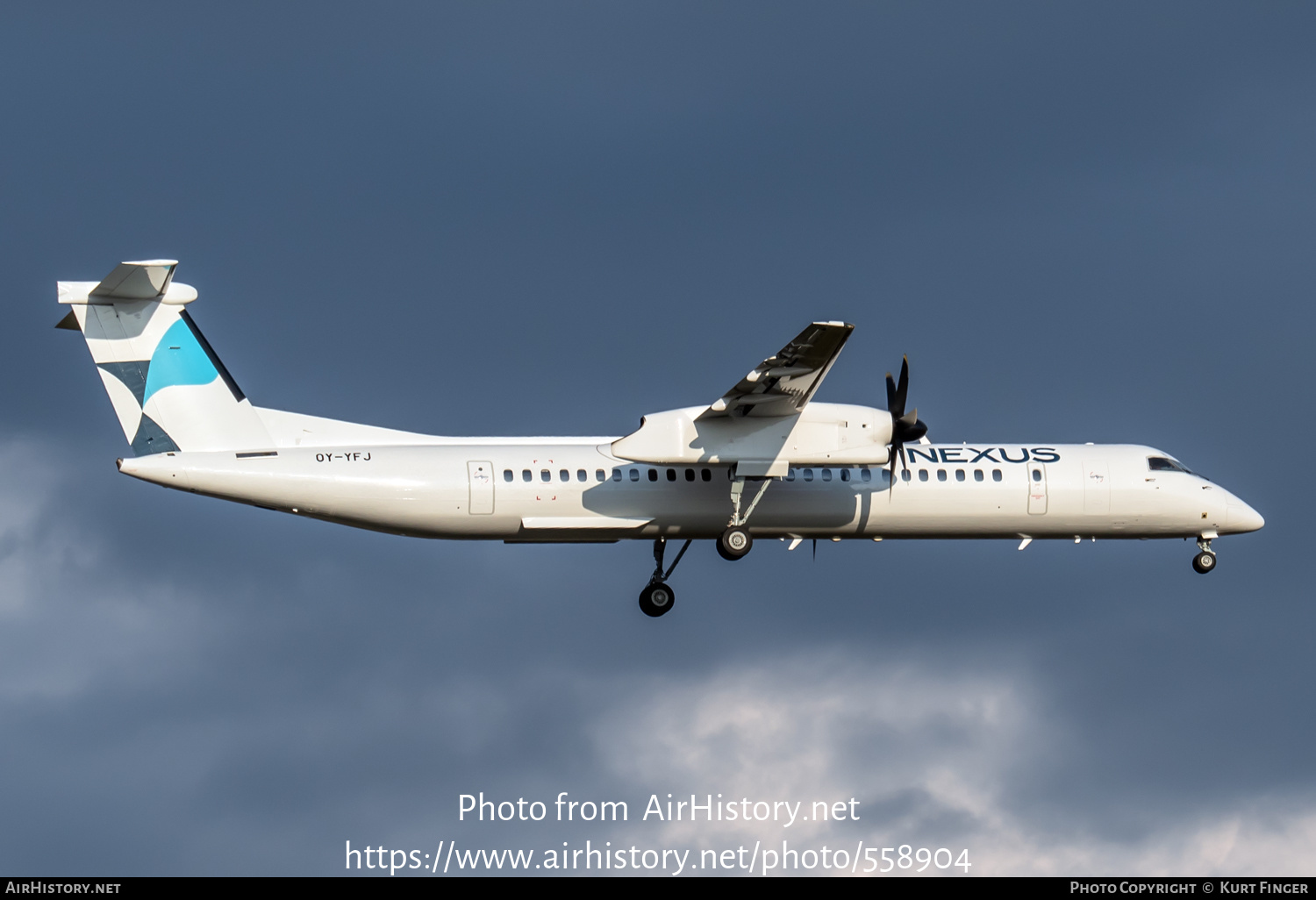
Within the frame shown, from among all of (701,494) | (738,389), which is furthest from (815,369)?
(701,494)

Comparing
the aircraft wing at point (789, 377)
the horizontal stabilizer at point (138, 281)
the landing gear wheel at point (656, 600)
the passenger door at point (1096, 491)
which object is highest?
the horizontal stabilizer at point (138, 281)

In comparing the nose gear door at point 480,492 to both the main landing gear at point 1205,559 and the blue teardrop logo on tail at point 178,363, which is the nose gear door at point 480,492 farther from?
the main landing gear at point 1205,559

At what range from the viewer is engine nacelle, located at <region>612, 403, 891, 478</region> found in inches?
1124

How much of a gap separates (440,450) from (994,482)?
10.7 meters

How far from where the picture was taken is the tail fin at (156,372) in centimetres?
2766

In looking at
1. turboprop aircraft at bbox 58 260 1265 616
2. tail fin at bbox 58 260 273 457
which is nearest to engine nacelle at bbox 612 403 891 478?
turboprop aircraft at bbox 58 260 1265 616

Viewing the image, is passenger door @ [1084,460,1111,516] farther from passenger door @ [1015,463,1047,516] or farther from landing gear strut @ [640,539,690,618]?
landing gear strut @ [640,539,690,618]

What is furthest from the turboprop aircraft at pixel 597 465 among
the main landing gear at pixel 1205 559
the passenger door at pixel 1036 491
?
the main landing gear at pixel 1205 559

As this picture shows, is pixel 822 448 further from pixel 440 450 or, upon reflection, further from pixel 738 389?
pixel 440 450

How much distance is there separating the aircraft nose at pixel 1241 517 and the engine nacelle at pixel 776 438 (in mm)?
8287

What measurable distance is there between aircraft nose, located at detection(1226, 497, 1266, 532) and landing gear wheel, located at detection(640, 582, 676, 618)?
1149cm
